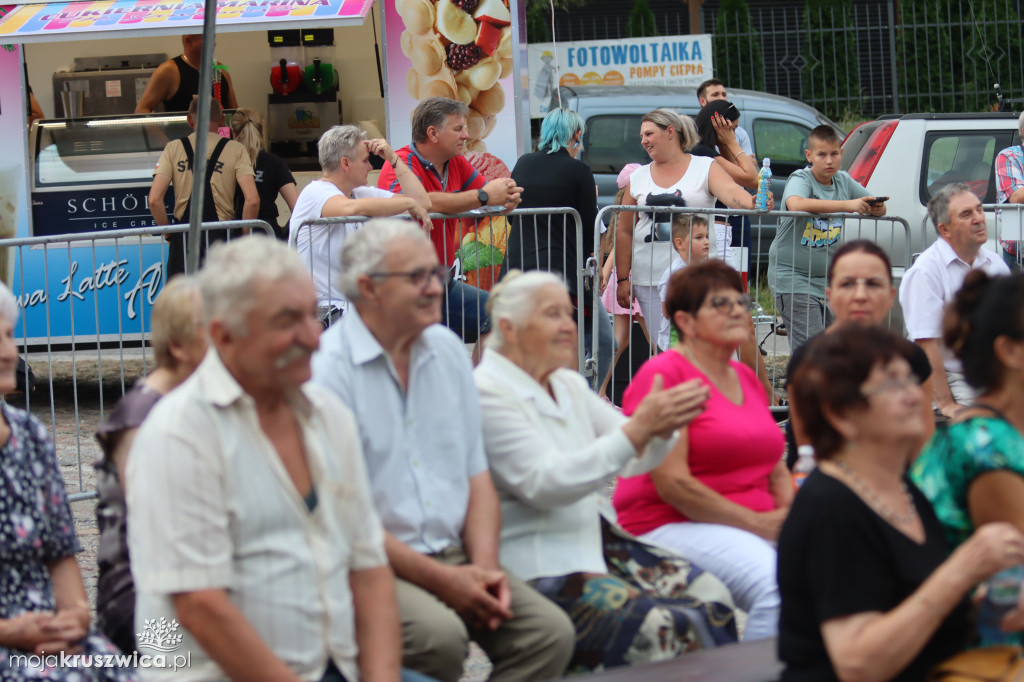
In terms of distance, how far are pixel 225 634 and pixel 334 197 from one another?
3.64m

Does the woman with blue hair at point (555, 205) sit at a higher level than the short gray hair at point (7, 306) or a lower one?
higher

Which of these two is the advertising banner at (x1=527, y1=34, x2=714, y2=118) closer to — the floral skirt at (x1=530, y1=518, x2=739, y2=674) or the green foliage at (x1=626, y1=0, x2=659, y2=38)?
the green foliage at (x1=626, y1=0, x2=659, y2=38)

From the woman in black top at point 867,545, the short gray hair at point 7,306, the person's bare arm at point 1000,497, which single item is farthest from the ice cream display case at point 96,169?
the person's bare arm at point 1000,497

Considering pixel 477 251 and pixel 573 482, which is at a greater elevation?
pixel 477 251

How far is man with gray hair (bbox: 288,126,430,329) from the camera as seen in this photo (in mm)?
5938

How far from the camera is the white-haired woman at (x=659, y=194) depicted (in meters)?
6.96

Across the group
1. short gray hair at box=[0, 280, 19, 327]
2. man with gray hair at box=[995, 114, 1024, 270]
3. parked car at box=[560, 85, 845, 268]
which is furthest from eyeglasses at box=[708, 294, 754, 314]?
parked car at box=[560, 85, 845, 268]

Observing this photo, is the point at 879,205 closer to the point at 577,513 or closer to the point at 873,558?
the point at 577,513

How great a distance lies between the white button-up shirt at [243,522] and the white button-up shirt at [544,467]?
743 mm

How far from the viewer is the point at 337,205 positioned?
583 cm

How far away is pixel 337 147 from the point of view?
6.01 metres

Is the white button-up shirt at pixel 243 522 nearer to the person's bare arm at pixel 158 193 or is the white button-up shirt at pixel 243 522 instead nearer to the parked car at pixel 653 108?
the person's bare arm at pixel 158 193

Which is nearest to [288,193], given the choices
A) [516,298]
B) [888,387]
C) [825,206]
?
[825,206]

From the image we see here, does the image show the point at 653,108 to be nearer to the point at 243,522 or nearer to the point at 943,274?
the point at 943,274
